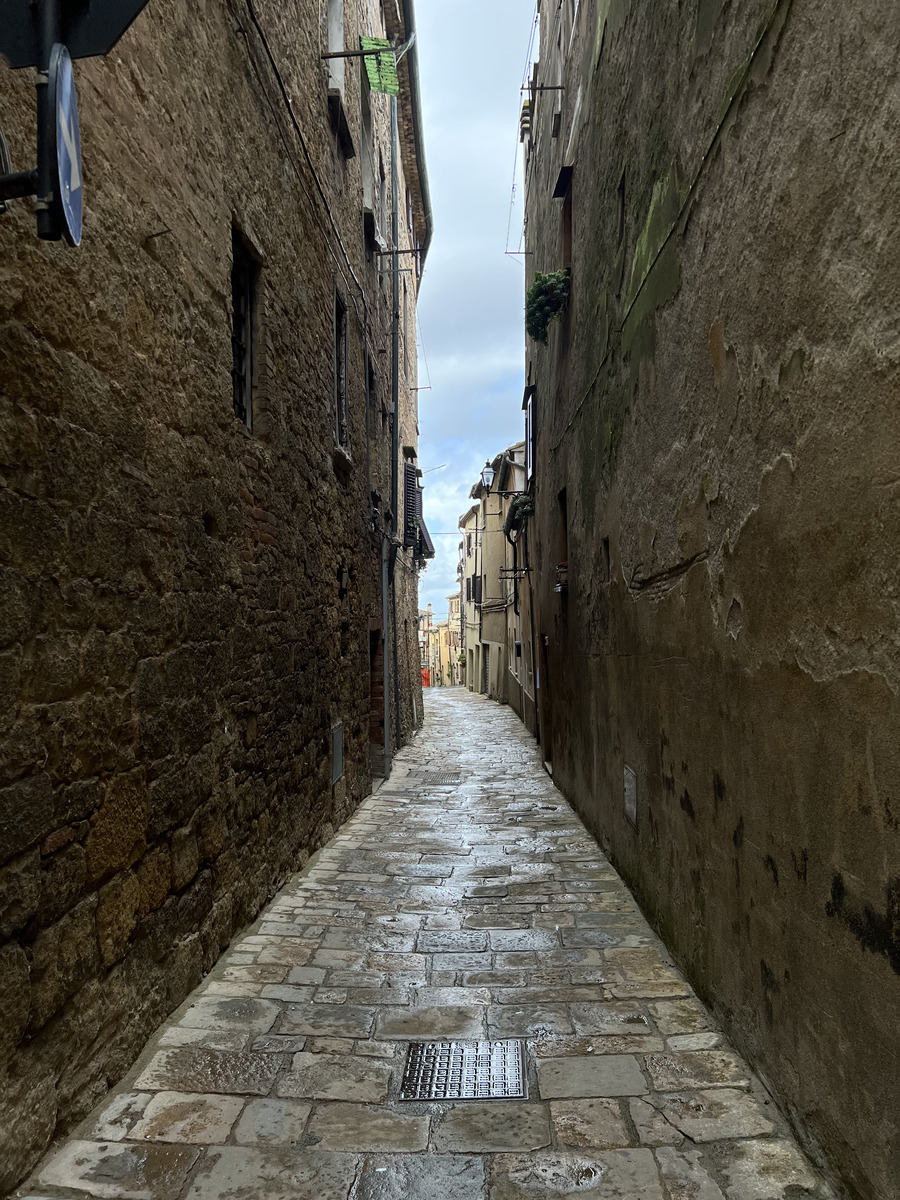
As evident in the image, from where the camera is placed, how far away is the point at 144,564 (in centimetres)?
313

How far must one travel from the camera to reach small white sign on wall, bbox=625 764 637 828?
4.74m

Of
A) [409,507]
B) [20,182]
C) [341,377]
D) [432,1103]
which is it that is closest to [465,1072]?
[432,1103]

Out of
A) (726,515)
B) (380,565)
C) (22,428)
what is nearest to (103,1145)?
(22,428)

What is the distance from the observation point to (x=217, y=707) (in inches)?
155

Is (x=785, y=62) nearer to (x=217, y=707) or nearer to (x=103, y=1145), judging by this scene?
(x=217, y=707)

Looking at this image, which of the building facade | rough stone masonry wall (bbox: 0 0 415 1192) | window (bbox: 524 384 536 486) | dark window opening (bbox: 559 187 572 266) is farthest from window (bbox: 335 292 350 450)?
the building facade

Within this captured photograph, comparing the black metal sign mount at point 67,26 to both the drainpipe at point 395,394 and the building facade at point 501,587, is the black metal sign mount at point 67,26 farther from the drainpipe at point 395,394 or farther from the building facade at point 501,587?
the building facade at point 501,587

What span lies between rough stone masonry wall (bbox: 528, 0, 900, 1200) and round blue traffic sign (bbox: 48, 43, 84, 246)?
6.25 feet

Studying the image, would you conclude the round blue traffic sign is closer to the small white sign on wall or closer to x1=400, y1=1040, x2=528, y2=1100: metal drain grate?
x1=400, y1=1040, x2=528, y2=1100: metal drain grate

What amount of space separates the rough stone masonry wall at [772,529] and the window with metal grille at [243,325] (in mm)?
2331

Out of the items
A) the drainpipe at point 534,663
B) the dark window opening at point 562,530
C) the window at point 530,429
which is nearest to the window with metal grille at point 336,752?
the dark window opening at point 562,530

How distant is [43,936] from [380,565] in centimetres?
815

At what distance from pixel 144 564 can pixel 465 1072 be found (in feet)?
7.55

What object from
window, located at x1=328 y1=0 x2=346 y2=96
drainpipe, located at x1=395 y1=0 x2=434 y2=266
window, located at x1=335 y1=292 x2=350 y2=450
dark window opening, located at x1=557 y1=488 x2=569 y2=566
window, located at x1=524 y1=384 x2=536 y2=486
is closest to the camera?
window, located at x1=328 y1=0 x2=346 y2=96
